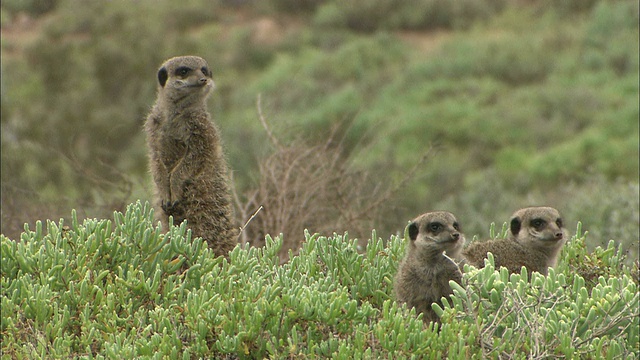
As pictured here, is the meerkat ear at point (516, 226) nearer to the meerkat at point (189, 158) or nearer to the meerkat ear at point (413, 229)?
the meerkat ear at point (413, 229)

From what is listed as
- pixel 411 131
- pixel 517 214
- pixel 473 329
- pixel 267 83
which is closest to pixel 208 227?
pixel 517 214

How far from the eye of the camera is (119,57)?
27.6m

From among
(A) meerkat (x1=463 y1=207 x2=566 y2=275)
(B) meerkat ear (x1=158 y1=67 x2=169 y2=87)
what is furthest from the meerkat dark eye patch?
(A) meerkat (x1=463 y1=207 x2=566 y2=275)

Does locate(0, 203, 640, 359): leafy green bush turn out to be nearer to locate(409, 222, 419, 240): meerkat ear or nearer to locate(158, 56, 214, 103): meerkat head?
locate(409, 222, 419, 240): meerkat ear

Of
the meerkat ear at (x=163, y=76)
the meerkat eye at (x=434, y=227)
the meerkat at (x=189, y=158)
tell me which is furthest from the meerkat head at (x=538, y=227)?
the meerkat ear at (x=163, y=76)

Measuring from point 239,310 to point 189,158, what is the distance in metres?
2.10

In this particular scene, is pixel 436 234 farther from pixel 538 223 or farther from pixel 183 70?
pixel 183 70

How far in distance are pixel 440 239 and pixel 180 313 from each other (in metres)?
1.64

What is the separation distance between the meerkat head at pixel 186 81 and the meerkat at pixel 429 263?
1641 millimetres

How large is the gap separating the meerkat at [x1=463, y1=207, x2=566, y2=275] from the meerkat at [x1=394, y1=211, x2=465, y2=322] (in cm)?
40

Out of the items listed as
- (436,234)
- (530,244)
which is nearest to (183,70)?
(436,234)

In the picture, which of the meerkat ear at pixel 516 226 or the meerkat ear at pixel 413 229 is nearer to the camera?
the meerkat ear at pixel 413 229

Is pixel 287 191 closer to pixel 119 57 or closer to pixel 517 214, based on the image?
pixel 517 214

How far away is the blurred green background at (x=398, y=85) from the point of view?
20438 millimetres
